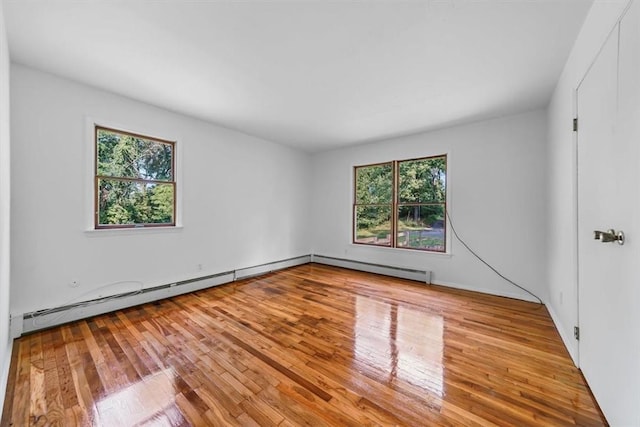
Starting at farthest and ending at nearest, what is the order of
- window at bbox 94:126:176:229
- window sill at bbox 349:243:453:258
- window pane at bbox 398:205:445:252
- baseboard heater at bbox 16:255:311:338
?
window pane at bbox 398:205:445:252
window sill at bbox 349:243:453:258
window at bbox 94:126:176:229
baseboard heater at bbox 16:255:311:338

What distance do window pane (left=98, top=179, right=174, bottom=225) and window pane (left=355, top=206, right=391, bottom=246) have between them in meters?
3.50

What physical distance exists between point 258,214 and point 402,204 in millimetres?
2773

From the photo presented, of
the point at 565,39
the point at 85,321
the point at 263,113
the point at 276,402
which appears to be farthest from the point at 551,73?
the point at 85,321

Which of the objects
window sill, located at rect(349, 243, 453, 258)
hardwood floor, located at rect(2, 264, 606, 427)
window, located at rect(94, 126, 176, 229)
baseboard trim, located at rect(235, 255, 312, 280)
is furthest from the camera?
baseboard trim, located at rect(235, 255, 312, 280)

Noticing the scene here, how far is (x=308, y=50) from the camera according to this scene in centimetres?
220

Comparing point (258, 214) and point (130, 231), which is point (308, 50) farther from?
point (258, 214)

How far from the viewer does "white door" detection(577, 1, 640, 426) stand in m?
1.16

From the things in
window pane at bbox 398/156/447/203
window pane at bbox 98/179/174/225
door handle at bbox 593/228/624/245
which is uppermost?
window pane at bbox 398/156/447/203

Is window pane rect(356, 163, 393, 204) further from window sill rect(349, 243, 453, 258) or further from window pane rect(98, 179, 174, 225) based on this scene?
window pane rect(98, 179, 174, 225)

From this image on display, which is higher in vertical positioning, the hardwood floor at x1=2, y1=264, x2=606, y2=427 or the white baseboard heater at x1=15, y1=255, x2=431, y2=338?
the white baseboard heater at x1=15, y1=255, x2=431, y2=338

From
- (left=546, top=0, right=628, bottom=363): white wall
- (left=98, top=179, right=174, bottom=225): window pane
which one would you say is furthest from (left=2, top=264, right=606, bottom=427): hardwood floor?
(left=98, top=179, right=174, bottom=225): window pane

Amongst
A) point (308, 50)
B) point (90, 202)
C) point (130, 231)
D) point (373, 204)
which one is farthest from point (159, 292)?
point (373, 204)

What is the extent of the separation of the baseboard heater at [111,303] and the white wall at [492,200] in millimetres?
3020

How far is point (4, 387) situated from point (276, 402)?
185cm
